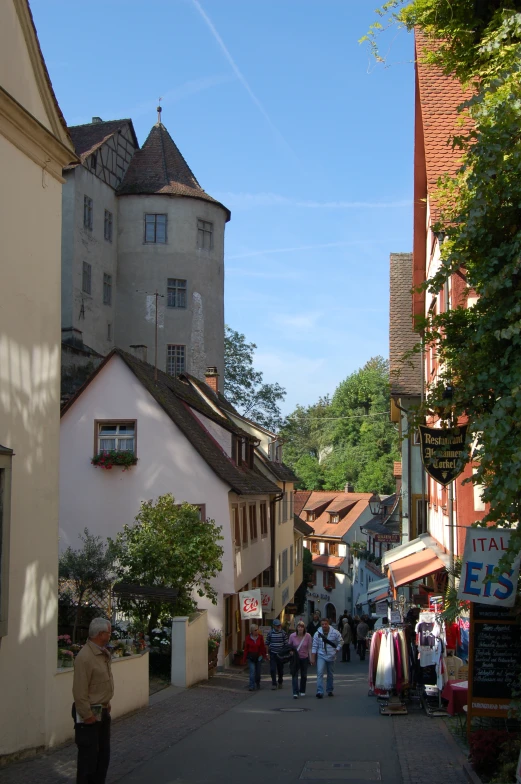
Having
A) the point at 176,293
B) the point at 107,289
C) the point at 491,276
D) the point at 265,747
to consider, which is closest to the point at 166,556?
the point at 265,747

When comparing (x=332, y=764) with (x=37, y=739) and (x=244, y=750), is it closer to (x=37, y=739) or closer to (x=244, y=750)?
(x=244, y=750)

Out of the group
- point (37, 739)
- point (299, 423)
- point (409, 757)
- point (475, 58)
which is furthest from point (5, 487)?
point (299, 423)

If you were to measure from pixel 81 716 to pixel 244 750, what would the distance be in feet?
13.9

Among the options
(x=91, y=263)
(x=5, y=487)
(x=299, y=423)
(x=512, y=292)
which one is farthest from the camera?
(x=299, y=423)

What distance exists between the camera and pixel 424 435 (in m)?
14.9

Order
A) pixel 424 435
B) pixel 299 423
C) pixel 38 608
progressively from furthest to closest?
pixel 299 423
pixel 424 435
pixel 38 608

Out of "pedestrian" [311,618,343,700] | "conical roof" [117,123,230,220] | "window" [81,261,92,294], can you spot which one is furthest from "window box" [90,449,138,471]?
"conical roof" [117,123,230,220]

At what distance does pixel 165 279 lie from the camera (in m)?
47.3

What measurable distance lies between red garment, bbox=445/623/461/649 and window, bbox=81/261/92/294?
30.1 m

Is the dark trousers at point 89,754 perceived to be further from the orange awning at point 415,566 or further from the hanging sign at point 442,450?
the orange awning at point 415,566

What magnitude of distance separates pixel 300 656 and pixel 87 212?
97.2 ft

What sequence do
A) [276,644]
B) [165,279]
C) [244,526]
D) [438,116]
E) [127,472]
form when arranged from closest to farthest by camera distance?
[438,116]
[276,644]
[127,472]
[244,526]
[165,279]

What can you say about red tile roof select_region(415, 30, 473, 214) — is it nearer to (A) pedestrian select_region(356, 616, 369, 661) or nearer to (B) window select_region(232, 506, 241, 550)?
(B) window select_region(232, 506, 241, 550)

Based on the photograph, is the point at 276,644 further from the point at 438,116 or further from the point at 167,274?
the point at 167,274
